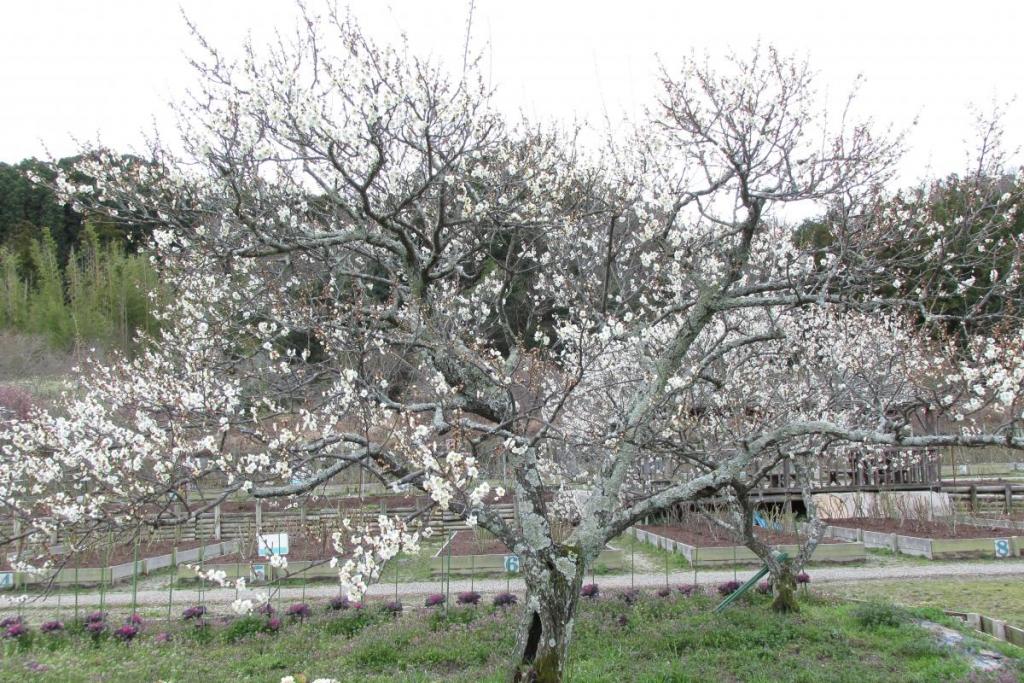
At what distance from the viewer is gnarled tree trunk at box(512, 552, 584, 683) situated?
15.8 ft

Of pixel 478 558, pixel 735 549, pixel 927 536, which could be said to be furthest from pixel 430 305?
pixel 927 536

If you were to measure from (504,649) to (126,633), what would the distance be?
13.6 ft

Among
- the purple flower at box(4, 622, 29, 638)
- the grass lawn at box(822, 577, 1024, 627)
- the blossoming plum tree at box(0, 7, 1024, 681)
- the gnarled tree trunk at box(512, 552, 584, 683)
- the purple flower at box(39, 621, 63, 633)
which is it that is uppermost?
the blossoming plum tree at box(0, 7, 1024, 681)

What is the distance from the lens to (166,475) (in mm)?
5465

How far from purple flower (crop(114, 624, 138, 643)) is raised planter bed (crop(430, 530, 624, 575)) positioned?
4.89 m

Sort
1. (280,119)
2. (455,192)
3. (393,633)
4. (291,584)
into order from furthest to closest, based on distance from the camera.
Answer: (291,584) < (393,633) < (455,192) < (280,119)

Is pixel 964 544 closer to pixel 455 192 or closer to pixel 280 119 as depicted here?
pixel 455 192

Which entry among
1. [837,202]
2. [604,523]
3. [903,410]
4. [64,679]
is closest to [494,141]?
[837,202]

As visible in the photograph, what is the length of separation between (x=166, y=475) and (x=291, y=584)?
276 inches

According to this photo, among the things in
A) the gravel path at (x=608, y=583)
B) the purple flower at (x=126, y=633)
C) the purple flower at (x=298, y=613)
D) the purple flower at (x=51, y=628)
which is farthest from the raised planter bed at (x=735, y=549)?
the purple flower at (x=51, y=628)

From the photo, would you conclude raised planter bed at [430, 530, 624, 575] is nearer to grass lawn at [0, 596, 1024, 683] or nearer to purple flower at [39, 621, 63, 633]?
grass lawn at [0, 596, 1024, 683]

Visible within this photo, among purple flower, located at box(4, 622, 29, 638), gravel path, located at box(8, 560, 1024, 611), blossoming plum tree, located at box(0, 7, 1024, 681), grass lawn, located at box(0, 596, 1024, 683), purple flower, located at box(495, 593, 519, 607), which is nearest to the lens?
blossoming plum tree, located at box(0, 7, 1024, 681)

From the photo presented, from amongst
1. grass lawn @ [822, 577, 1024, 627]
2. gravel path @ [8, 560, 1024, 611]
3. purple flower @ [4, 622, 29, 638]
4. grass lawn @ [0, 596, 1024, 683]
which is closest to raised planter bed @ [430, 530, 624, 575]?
gravel path @ [8, 560, 1024, 611]

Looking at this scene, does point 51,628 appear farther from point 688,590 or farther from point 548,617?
point 688,590
